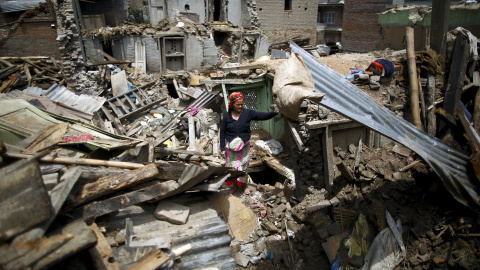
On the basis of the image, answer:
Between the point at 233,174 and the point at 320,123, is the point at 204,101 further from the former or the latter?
the point at 233,174

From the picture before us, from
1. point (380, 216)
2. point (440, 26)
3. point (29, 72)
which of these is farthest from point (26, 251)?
point (29, 72)

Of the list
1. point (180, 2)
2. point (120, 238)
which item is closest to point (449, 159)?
point (120, 238)

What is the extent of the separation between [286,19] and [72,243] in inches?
928

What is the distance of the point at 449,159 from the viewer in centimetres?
402

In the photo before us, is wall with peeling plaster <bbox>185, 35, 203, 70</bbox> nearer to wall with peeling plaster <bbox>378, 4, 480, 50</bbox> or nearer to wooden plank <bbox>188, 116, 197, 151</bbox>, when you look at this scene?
wooden plank <bbox>188, 116, 197, 151</bbox>

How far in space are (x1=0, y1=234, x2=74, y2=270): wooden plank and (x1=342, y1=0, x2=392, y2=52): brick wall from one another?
21431 millimetres

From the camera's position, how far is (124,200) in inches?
86.4

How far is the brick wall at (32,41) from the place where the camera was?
53.2 ft

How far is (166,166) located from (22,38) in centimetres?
1918

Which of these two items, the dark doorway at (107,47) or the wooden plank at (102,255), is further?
the dark doorway at (107,47)

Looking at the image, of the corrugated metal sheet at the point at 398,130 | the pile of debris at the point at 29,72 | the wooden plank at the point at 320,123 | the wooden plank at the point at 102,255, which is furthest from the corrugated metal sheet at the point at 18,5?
the wooden plank at the point at 102,255

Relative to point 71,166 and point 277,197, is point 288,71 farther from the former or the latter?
point 277,197

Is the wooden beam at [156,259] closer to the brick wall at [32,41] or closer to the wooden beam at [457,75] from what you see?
the wooden beam at [457,75]

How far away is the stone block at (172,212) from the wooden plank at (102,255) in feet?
1.55
